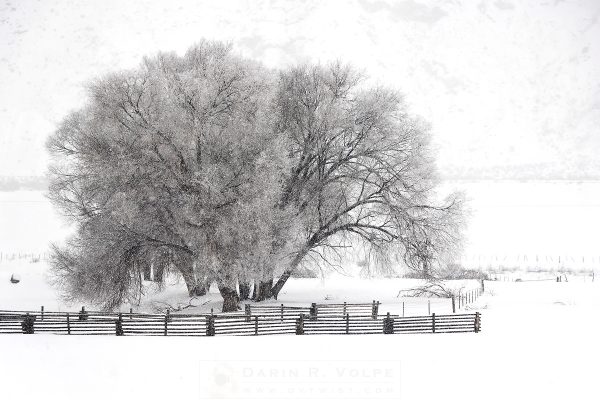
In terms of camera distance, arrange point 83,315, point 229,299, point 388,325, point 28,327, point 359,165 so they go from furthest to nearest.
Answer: point 359,165
point 229,299
point 83,315
point 28,327
point 388,325

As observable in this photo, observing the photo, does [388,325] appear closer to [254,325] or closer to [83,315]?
[254,325]

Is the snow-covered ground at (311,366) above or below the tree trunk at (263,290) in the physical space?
below

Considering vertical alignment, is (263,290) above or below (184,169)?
below

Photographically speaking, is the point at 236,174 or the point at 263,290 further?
the point at 263,290

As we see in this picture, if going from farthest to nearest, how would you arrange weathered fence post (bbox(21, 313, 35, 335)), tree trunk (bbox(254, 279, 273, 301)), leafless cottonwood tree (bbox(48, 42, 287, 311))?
1. tree trunk (bbox(254, 279, 273, 301))
2. leafless cottonwood tree (bbox(48, 42, 287, 311))
3. weathered fence post (bbox(21, 313, 35, 335))

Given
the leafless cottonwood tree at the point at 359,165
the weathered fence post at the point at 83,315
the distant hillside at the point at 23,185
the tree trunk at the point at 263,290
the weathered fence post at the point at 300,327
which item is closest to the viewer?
the weathered fence post at the point at 300,327

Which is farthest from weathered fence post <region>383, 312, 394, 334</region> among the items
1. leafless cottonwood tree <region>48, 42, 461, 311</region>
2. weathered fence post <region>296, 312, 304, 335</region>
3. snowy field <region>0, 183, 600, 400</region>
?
leafless cottonwood tree <region>48, 42, 461, 311</region>

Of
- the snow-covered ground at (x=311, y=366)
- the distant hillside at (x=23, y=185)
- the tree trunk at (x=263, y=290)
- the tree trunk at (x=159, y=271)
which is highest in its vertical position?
the distant hillside at (x=23, y=185)

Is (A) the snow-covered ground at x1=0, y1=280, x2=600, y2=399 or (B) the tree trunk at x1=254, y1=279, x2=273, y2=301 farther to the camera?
(B) the tree trunk at x1=254, y1=279, x2=273, y2=301

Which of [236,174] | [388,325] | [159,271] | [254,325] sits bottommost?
[388,325]

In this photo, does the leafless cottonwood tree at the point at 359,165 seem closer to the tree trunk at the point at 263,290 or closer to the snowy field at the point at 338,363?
the tree trunk at the point at 263,290

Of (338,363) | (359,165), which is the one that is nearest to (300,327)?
(338,363)

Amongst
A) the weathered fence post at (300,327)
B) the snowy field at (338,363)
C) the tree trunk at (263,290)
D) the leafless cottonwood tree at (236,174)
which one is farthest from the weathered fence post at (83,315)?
the tree trunk at (263,290)

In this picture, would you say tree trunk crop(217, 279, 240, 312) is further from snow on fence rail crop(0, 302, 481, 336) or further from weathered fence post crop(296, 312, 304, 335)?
weathered fence post crop(296, 312, 304, 335)
